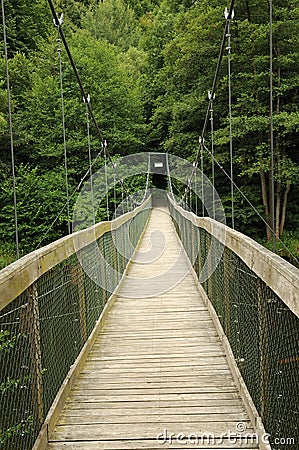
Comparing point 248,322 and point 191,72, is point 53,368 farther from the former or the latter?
point 191,72

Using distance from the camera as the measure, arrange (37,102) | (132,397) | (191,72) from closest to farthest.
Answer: (132,397)
(191,72)
(37,102)

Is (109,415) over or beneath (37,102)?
beneath

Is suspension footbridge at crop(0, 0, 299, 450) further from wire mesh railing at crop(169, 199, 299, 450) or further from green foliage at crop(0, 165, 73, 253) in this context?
green foliage at crop(0, 165, 73, 253)

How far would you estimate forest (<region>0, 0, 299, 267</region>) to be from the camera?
40.6 ft

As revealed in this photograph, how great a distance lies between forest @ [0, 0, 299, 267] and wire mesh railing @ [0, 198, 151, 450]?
25.3ft

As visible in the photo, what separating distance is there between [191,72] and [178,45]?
1075 millimetres

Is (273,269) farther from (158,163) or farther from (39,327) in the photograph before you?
(158,163)


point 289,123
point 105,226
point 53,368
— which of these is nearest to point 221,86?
point 289,123

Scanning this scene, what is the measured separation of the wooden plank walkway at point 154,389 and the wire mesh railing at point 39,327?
0.36 feet

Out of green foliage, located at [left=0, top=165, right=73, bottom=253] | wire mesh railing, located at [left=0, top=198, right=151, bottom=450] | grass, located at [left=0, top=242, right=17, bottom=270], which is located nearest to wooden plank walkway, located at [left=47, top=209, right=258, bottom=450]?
wire mesh railing, located at [left=0, top=198, right=151, bottom=450]

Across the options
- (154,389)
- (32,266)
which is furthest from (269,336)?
(32,266)

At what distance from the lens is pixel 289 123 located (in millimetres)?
→ 11664

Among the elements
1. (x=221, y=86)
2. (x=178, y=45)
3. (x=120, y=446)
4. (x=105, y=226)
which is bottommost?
(x=120, y=446)

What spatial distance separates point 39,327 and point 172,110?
1470 cm
